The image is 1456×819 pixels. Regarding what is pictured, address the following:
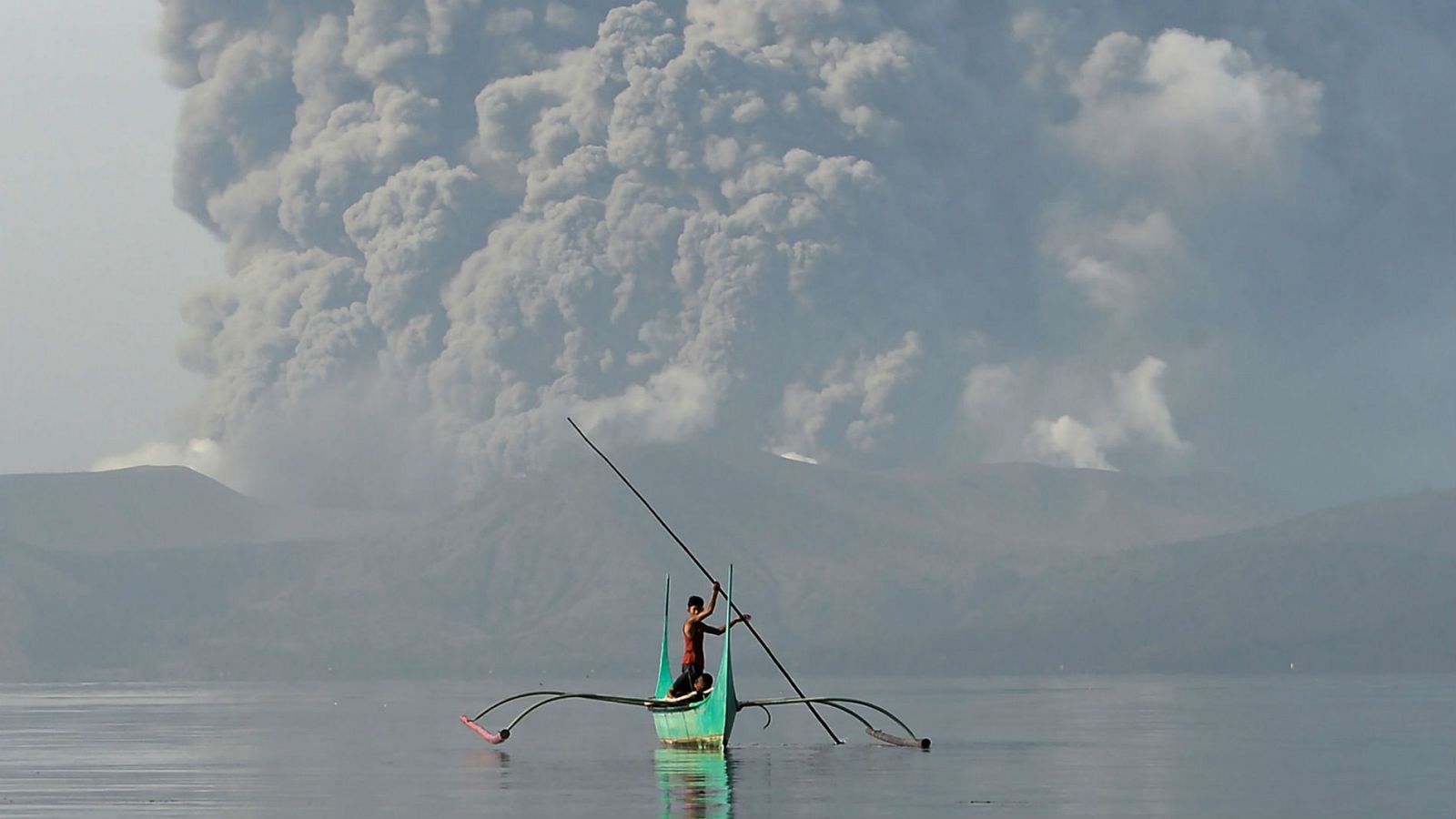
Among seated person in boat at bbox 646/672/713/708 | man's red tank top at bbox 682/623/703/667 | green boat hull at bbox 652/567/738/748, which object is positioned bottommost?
green boat hull at bbox 652/567/738/748

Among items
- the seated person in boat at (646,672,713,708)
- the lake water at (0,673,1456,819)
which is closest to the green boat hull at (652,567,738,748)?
the seated person in boat at (646,672,713,708)

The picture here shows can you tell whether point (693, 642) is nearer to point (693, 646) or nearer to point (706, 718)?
point (693, 646)

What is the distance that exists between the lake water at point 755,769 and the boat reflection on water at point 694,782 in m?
0.08

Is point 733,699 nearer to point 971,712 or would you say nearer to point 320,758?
point 320,758

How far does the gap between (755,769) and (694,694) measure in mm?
4595

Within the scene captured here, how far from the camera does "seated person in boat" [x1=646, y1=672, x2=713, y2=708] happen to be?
179 ft

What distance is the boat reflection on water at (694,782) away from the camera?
39.5m

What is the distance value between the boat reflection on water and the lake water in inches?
3.0

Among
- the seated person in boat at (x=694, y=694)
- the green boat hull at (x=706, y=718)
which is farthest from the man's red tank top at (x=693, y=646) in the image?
the green boat hull at (x=706, y=718)

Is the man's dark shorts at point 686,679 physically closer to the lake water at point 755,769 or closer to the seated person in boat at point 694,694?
the seated person in boat at point 694,694

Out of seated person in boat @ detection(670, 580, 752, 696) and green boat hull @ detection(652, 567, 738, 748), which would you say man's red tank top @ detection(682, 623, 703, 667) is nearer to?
seated person in boat @ detection(670, 580, 752, 696)

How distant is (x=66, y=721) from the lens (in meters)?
97.9

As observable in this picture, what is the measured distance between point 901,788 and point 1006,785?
225cm

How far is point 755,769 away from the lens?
1977 inches
